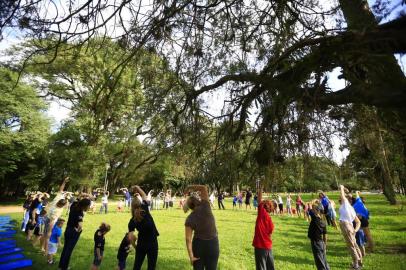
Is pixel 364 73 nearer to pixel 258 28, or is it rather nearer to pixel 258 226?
pixel 258 28

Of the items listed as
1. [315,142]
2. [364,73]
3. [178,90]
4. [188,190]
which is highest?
[178,90]

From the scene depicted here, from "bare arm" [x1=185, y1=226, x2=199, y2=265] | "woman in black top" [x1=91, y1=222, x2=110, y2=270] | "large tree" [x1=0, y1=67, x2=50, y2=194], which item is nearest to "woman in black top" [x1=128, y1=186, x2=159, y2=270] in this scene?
"bare arm" [x1=185, y1=226, x2=199, y2=265]

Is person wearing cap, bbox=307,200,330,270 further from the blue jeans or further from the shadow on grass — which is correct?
the blue jeans

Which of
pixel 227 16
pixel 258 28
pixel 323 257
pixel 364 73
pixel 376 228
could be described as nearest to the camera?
pixel 364 73

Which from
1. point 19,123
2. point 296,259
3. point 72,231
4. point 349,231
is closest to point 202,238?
point 72,231

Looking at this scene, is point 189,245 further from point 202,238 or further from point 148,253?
point 148,253

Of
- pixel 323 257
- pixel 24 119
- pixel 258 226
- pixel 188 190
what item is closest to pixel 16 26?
pixel 188 190

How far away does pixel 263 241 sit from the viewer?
5590 millimetres

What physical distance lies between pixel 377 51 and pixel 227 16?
9.55ft

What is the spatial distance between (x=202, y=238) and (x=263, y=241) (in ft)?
5.54

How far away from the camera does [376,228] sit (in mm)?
12883

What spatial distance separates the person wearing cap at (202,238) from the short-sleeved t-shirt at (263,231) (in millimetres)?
1428

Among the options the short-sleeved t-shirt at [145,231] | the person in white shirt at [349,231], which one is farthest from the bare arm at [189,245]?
the person in white shirt at [349,231]

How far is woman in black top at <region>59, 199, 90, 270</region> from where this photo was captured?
20.4ft
